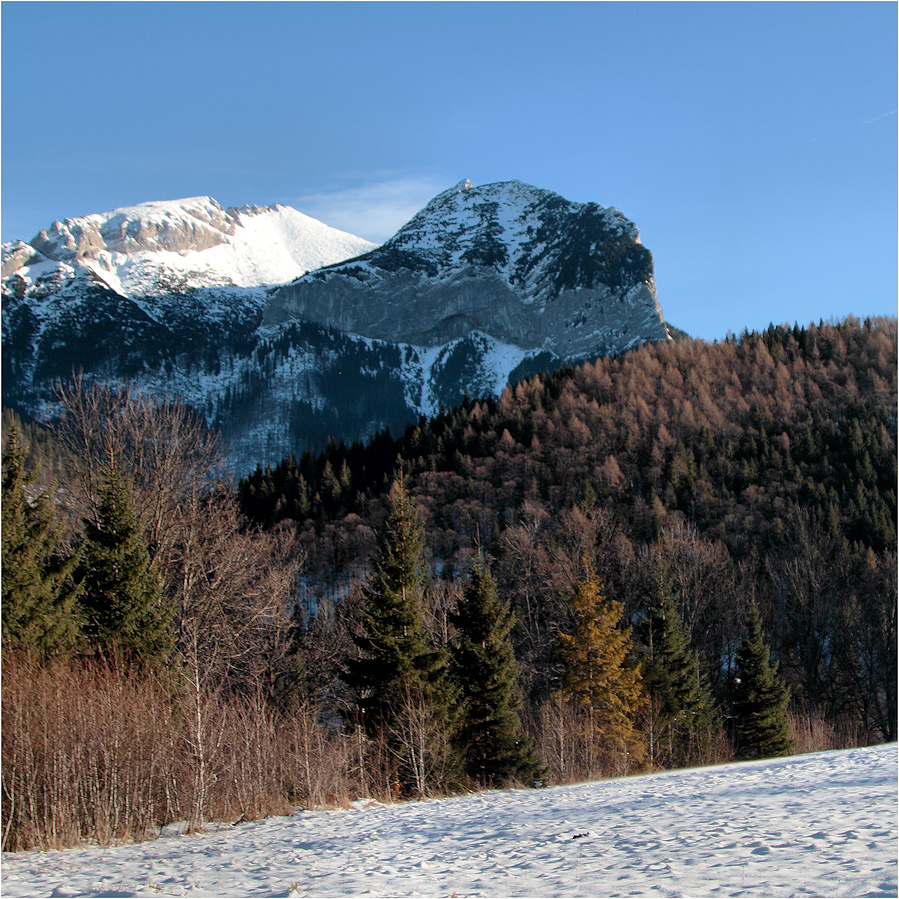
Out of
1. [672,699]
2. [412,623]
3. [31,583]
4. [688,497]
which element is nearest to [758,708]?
[672,699]

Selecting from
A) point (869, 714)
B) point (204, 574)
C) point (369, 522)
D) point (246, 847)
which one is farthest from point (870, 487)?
point (246, 847)

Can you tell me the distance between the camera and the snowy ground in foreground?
8.41 metres

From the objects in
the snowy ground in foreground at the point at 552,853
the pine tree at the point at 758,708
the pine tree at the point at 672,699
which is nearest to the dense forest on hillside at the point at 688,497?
the pine tree at the point at 672,699

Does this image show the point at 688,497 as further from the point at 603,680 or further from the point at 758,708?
the point at 603,680

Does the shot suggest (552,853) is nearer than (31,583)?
Yes

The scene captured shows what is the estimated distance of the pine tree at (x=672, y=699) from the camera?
121 ft

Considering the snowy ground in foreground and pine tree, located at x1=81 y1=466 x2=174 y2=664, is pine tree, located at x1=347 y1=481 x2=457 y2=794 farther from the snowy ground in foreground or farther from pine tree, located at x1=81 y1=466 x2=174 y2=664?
the snowy ground in foreground

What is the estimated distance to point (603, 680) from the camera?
34.7 metres

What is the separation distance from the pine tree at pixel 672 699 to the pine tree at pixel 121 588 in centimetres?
2458

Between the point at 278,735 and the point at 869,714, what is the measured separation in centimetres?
4642

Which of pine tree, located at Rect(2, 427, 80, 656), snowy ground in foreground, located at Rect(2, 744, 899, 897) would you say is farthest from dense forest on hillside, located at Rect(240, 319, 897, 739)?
snowy ground in foreground, located at Rect(2, 744, 899, 897)

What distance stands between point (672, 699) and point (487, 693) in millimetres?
15711

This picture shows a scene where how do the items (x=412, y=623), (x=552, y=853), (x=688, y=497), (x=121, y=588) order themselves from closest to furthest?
(x=552, y=853) < (x=121, y=588) < (x=412, y=623) < (x=688, y=497)

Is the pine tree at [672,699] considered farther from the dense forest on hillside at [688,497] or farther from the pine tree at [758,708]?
the dense forest on hillside at [688,497]
